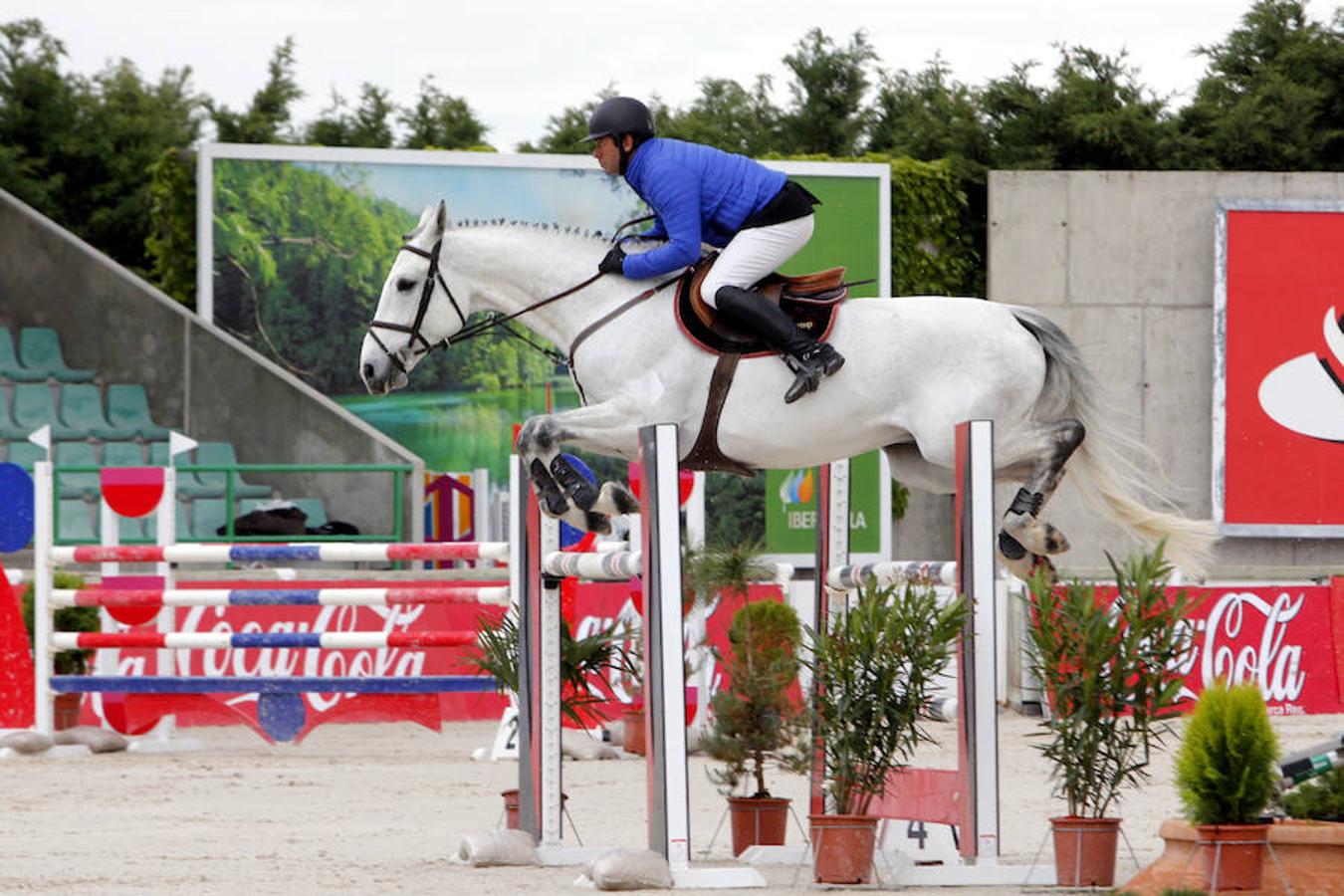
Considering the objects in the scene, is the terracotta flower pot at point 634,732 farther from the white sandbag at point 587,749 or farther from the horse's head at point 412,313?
the horse's head at point 412,313

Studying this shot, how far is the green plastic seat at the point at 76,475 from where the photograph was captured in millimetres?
15750

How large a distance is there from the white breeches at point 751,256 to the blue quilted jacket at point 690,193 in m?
0.09

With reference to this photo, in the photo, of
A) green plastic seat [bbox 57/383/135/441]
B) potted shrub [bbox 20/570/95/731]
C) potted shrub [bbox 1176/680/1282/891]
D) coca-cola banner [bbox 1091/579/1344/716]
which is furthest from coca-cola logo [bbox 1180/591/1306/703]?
green plastic seat [bbox 57/383/135/441]

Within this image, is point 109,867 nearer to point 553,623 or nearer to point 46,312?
point 553,623

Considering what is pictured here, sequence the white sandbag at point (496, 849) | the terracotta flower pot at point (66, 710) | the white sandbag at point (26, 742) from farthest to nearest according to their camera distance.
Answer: the terracotta flower pot at point (66, 710) → the white sandbag at point (26, 742) → the white sandbag at point (496, 849)

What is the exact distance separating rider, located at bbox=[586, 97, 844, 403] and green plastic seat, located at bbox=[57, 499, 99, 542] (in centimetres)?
992

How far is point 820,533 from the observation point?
718 centimetres

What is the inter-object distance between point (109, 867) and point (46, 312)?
40.8 feet

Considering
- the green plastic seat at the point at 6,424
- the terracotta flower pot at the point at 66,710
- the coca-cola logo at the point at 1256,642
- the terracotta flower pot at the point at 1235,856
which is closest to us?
the terracotta flower pot at the point at 1235,856

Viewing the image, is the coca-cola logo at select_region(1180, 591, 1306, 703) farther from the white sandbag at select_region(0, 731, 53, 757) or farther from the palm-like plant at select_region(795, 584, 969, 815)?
the palm-like plant at select_region(795, 584, 969, 815)

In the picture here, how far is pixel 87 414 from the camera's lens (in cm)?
1741

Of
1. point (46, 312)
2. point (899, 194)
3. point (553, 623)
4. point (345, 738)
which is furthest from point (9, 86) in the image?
point (553, 623)

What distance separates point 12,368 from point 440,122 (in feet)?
41.4

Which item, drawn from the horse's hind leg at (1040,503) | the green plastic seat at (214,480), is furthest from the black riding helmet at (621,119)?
the green plastic seat at (214,480)
